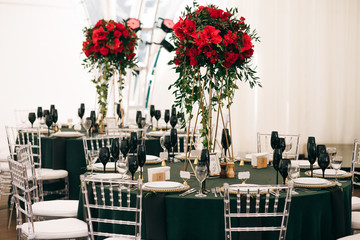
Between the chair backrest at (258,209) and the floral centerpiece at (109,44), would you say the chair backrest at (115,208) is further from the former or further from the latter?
the floral centerpiece at (109,44)

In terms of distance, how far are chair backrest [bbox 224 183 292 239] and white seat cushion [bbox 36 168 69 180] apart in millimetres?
2828

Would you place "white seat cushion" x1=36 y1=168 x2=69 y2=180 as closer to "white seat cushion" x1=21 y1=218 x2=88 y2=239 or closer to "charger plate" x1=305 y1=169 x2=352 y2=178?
"white seat cushion" x1=21 y1=218 x2=88 y2=239

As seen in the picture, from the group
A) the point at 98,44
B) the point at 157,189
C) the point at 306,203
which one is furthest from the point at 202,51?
the point at 98,44

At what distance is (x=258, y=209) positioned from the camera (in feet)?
9.02

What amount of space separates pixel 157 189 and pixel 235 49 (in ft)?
3.35

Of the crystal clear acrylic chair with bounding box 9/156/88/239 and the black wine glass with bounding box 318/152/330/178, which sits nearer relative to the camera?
the crystal clear acrylic chair with bounding box 9/156/88/239

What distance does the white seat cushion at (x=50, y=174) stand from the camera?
5.25 metres

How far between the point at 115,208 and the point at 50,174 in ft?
8.40

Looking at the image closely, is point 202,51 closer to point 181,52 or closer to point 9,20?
point 181,52

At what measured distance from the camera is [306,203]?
3.03m

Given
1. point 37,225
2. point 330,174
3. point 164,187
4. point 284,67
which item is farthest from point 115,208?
point 284,67

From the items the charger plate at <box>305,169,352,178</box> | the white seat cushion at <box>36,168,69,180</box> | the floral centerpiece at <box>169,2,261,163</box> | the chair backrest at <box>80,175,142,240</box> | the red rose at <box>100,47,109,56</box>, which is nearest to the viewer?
the chair backrest at <box>80,175,142,240</box>

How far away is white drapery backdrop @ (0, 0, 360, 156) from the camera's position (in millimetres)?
8367

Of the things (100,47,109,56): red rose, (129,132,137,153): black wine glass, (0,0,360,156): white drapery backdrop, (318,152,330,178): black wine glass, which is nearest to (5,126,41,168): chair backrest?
(100,47,109,56): red rose
